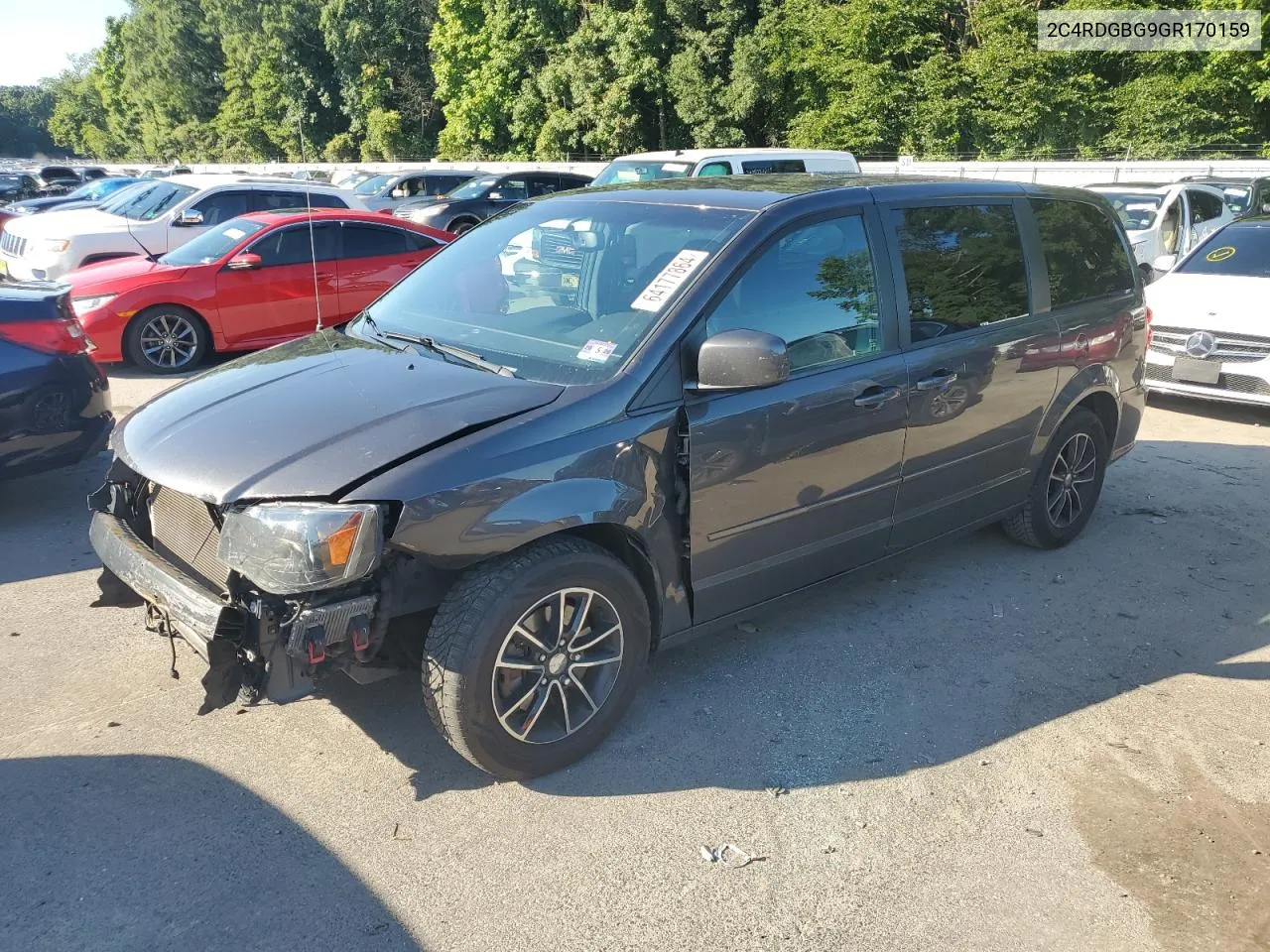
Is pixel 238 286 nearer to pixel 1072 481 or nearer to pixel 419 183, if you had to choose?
pixel 1072 481

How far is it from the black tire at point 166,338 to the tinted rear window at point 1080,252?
7.59m

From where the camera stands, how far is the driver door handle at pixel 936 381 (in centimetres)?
409

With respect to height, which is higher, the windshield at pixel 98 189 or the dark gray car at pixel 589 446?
the windshield at pixel 98 189

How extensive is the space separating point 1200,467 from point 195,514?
21.9ft

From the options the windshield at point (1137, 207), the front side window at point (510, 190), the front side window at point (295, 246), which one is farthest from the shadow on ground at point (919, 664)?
the front side window at point (510, 190)

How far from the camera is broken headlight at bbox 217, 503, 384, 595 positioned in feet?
9.07

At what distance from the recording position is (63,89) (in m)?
113

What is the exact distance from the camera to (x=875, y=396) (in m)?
3.91

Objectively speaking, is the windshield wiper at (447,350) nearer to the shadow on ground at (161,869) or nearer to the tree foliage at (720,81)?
the shadow on ground at (161,869)

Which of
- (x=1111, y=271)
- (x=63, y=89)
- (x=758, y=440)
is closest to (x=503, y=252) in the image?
(x=758, y=440)

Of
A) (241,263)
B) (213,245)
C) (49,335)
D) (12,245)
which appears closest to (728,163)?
(241,263)

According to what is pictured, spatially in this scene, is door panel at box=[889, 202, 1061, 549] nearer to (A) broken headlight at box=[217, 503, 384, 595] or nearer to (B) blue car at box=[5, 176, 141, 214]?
(A) broken headlight at box=[217, 503, 384, 595]

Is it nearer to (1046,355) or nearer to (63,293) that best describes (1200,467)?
(1046,355)

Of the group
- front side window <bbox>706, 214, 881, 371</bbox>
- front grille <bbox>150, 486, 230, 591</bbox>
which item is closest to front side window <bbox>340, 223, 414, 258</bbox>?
front grille <bbox>150, 486, 230, 591</bbox>
